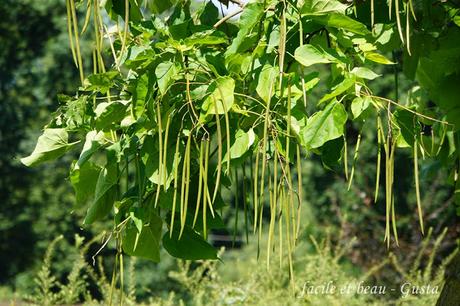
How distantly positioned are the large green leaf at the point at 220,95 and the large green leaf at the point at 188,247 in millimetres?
260

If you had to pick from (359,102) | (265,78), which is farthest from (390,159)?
(265,78)

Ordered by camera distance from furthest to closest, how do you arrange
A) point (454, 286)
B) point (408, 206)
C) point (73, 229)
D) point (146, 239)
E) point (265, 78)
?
point (73, 229), point (408, 206), point (454, 286), point (146, 239), point (265, 78)

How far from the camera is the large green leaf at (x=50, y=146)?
132 cm

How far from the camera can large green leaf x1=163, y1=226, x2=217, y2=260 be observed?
131 cm

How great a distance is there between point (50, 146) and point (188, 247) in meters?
0.28

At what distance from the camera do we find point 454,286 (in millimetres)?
1691

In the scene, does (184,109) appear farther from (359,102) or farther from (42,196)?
(42,196)

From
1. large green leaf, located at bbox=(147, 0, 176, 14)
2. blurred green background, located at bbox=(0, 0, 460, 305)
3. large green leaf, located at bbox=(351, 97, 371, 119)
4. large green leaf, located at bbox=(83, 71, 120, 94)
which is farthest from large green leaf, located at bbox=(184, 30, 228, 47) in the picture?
blurred green background, located at bbox=(0, 0, 460, 305)

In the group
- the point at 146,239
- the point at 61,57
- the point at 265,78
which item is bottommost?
the point at 146,239

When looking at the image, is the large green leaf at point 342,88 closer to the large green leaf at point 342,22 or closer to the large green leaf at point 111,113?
the large green leaf at point 342,22

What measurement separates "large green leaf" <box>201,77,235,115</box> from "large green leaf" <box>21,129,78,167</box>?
29cm

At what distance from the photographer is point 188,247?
1.32 m

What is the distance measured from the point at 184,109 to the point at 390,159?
1.02 ft

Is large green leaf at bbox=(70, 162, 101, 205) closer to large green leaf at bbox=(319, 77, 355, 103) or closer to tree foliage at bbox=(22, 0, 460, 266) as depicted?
tree foliage at bbox=(22, 0, 460, 266)
